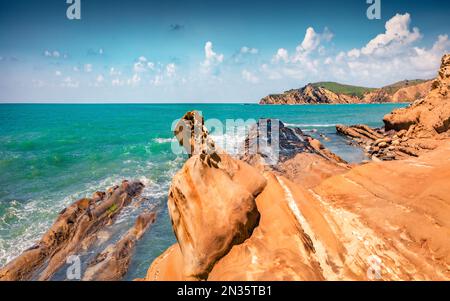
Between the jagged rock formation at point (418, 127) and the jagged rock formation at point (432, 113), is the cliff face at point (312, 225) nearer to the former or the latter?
the jagged rock formation at point (418, 127)

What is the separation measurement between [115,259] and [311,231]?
8975 millimetres

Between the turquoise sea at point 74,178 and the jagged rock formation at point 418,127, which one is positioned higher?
the jagged rock formation at point 418,127

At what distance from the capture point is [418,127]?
33.1 meters

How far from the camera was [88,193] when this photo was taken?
21.7 metres

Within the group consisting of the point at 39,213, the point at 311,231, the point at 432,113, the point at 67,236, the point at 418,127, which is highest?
the point at 432,113

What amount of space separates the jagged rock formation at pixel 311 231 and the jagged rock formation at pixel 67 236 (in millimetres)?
7792

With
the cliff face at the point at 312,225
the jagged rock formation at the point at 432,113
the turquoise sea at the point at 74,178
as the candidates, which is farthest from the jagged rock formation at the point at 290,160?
the jagged rock formation at the point at 432,113

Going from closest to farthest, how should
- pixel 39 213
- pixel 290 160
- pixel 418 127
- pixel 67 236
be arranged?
pixel 67 236 < pixel 290 160 < pixel 39 213 < pixel 418 127

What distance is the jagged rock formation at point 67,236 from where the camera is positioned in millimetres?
12125

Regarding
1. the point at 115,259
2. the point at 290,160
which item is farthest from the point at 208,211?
the point at 290,160

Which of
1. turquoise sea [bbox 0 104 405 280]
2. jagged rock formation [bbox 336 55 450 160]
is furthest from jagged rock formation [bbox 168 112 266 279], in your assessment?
jagged rock formation [bbox 336 55 450 160]

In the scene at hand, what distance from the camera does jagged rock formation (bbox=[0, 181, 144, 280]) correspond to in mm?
12125

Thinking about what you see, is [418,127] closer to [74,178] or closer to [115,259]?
[115,259]
